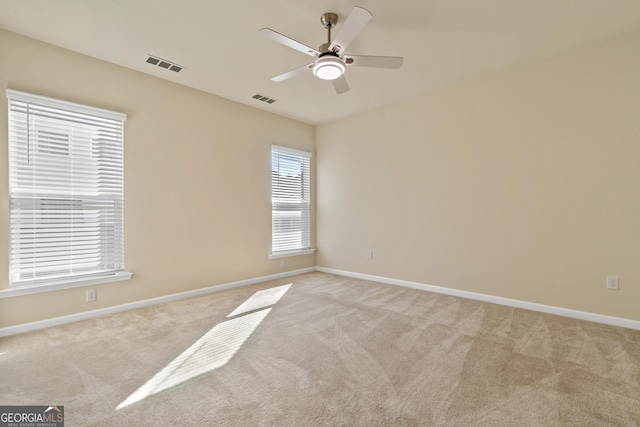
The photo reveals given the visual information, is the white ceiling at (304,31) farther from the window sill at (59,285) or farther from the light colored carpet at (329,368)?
the light colored carpet at (329,368)

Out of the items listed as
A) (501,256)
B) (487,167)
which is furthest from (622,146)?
(501,256)

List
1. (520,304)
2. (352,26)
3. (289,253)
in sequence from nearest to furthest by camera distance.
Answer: (352,26)
(520,304)
(289,253)

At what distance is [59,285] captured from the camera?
283cm

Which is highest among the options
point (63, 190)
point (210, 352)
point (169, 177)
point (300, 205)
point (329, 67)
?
point (329, 67)

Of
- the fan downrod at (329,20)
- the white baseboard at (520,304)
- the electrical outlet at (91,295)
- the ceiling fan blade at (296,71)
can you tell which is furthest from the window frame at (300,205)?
the fan downrod at (329,20)

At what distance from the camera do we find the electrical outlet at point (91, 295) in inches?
119

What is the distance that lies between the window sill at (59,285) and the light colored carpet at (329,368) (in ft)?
1.27

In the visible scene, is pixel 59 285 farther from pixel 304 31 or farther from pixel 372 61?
pixel 372 61

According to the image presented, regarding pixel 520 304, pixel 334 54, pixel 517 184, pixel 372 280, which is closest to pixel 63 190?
pixel 334 54

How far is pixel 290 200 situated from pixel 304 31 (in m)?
2.87

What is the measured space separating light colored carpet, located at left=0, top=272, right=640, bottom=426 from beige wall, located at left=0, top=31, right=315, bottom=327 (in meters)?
0.48

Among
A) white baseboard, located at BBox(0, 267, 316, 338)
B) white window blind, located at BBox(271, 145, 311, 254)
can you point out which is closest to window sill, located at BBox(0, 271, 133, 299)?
white baseboard, located at BBox(0, 267, 316, 338)

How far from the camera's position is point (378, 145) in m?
4.59

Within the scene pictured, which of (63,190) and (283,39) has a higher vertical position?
(283,39)
